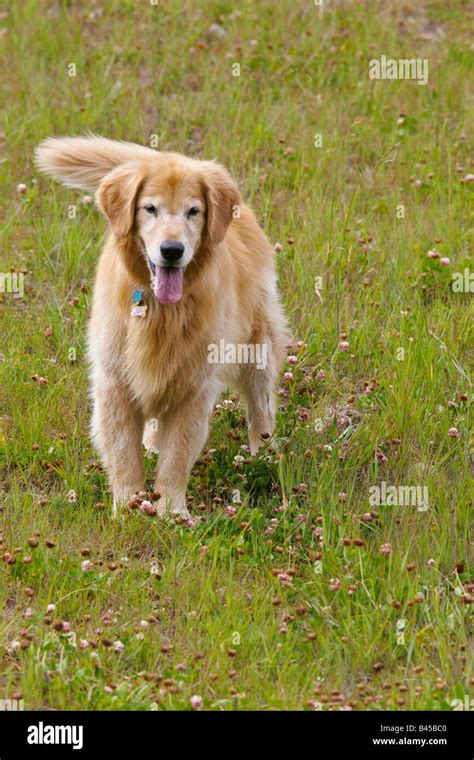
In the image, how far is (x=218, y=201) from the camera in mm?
Result: 6020

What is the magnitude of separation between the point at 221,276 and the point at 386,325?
1650 millimetres

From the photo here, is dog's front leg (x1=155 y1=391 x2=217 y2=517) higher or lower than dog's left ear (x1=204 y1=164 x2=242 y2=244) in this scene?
lower

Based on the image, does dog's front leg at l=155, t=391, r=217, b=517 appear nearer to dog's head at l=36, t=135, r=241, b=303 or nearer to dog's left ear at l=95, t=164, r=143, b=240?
dog's head at l=36, t=135, r=241, b=303

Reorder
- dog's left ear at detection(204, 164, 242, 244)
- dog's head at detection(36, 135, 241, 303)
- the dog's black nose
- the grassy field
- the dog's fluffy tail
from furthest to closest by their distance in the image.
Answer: the dog's fluffy tail → dog's left ear at detection(204, 164, 242, 244) → dog's head at detection(36, 135, 241, 303) → the dog's black nose → the grassy field

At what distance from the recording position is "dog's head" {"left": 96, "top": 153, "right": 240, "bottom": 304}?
18.9ft

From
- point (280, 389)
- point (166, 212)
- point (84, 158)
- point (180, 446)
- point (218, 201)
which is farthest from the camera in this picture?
point (280, 389)

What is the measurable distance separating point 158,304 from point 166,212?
51 centimetres

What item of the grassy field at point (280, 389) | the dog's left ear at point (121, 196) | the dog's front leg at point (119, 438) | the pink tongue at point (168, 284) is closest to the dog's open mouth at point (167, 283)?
the pink tongue at point (168, 284)

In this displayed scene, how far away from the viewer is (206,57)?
10484 millimetres

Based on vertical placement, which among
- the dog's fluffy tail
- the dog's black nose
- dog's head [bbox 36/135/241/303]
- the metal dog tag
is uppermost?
the dog's fluffy tail

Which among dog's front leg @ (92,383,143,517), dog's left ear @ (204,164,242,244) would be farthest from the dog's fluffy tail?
dog's front leg @ (92,383,143,517)

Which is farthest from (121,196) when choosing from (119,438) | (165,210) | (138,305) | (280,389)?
(280,389)

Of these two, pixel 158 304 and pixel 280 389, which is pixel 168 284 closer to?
pixel 158 304

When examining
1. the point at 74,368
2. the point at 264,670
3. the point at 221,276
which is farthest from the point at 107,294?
the point at 264,670
